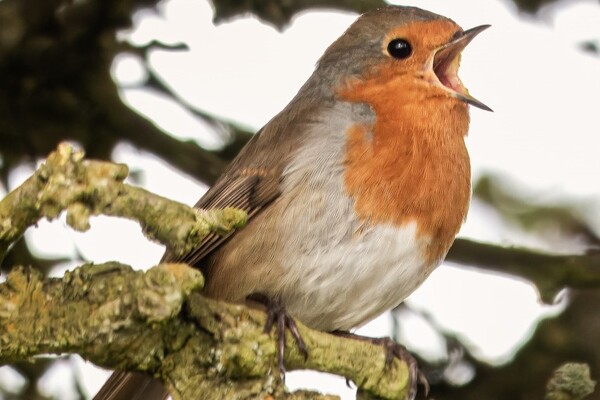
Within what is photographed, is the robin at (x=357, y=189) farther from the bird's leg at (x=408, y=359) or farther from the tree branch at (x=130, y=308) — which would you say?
the tree branch at (x=130, y=308)

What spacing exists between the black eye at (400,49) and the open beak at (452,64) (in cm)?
11

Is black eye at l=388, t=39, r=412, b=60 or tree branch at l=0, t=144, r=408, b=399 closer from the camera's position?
tree branch at l=0, t=144, r=408, b=399

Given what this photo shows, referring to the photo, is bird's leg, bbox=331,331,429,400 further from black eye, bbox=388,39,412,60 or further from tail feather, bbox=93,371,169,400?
black eye, bbox=388,39,412,60

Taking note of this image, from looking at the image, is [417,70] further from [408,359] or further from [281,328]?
[281,328]

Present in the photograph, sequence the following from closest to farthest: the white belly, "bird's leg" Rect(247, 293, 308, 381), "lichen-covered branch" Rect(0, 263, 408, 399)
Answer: "lichen-covered branch" Rect(0, 263, 408, 399) → "bird's leg" Rect(247, 293, 308, 381) → the white belly


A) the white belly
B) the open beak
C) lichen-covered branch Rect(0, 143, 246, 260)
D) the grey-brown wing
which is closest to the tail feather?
the grey-brown wing

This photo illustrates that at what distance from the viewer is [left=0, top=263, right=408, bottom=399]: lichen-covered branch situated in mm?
2430

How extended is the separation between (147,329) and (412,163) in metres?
1.91

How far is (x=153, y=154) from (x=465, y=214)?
3.85 ft

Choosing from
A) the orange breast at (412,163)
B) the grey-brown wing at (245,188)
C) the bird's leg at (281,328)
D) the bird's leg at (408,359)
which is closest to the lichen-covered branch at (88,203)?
the bird's leg at (281,328)

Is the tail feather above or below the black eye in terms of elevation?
below

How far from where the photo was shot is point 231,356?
8.46 ft

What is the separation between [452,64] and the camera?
4664 mm

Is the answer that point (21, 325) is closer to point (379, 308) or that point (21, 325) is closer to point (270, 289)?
point (270, 289)
